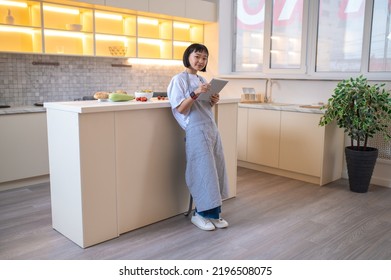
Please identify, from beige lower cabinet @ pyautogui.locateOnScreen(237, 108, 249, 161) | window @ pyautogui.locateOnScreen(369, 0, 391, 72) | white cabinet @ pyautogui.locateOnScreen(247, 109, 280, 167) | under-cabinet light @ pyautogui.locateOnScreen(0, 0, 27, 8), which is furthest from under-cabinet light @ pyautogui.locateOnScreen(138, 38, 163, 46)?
window @ pyautogui.locateOnScreen(369, 0, 391, 72)

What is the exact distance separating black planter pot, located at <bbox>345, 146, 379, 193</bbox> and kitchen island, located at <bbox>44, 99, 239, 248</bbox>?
1926 mm

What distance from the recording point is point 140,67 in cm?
584

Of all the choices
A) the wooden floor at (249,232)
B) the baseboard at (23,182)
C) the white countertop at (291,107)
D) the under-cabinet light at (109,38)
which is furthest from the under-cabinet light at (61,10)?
the white countertop at (291,107)

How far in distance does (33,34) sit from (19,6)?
1.11ft

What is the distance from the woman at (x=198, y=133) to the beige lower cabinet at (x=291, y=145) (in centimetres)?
173

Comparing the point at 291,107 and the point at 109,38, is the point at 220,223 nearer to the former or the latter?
the point at 291,107

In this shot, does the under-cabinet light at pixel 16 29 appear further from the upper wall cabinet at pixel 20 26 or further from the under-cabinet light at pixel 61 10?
the under-cabinet light at pixel 61 10

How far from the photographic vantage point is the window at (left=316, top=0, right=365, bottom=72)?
183 inches

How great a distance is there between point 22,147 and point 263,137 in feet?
9.13

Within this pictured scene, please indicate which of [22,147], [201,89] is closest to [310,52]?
[201,89]

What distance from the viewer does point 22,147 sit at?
4129 millimetres

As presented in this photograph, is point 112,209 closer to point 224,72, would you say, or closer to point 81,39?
point 81,39

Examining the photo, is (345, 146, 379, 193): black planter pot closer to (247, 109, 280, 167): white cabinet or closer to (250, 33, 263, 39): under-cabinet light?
(247, 109, 280, 167): white cabinet

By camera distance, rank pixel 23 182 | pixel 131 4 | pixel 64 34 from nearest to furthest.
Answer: pixel 23 182 < pixel 64 34 < pixel 131 4
